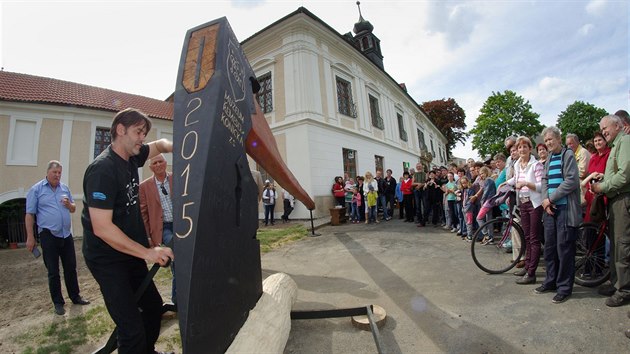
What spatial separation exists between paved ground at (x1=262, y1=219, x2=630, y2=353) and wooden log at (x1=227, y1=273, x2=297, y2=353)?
374 millimetres

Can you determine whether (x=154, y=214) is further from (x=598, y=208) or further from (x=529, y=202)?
(x=598, y=208)

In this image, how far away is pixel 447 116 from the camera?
39.6 metres

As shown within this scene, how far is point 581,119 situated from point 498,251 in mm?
50027

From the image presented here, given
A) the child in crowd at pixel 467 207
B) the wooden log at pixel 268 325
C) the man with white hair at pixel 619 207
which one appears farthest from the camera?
the child in crowd at pixel 467 207

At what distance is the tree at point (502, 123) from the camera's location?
34500mm

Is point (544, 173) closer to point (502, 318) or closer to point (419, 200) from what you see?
point (502, 318)

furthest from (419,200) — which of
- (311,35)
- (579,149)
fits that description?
(311,35)

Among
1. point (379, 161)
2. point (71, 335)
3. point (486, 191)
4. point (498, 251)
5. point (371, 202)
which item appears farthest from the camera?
point (379, 161)

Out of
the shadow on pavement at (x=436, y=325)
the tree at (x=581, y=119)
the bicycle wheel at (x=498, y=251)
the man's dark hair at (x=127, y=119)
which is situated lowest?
the shadow on pavement at (x=436, y=325)

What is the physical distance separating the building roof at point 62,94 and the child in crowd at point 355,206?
14224mm

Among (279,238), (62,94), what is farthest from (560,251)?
(62,94)

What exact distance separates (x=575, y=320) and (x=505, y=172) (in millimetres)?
2971

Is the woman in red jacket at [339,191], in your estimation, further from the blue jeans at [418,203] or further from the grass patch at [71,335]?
the grass patch at [71,335]

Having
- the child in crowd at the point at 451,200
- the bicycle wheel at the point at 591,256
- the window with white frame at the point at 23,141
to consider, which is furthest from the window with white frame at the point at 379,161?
the window with white frame at the point at 23,141
